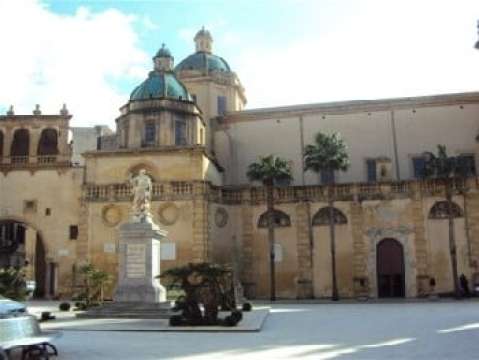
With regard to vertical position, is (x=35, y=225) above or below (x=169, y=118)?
below

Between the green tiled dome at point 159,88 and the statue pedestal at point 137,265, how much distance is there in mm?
21337

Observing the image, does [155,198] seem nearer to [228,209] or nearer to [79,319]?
[228,209]

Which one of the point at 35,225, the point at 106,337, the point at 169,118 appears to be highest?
the point at 169,118

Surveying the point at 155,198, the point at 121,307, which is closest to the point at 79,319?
the point at 121,307

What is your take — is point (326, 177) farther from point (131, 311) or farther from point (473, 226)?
point (131, 311)

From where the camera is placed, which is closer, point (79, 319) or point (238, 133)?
point (79, 319)

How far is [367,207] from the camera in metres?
39.0

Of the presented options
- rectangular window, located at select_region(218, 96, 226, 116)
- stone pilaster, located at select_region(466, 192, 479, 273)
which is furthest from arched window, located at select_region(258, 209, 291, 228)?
rectangular window, located at select_region(218, 96, 226, 116)

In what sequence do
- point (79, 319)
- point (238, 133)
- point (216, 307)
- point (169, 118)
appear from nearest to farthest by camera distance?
point (216, 307)
point (79, 319)
point (169, 118)
point (238, 133)

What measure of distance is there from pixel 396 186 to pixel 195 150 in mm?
13523

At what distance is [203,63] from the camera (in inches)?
1940

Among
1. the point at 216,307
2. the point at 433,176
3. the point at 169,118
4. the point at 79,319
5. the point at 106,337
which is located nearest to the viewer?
the point at 106,337

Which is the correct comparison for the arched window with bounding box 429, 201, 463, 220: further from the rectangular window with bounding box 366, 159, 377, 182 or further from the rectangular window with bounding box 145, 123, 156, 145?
the rectangular window with bounding box 145, 123, 156, 145

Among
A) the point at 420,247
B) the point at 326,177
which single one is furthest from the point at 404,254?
the point at 326,177
